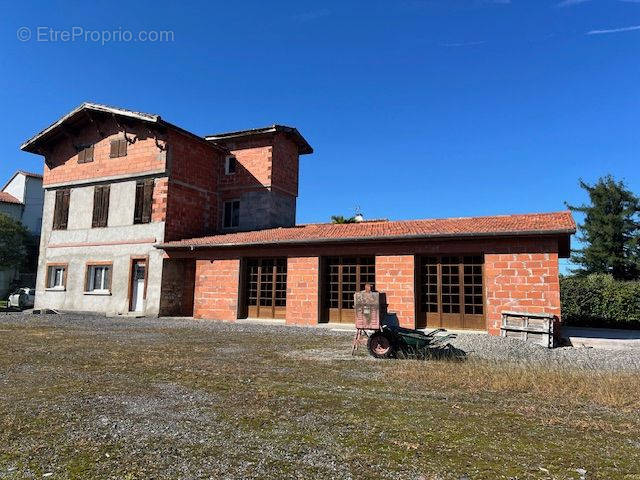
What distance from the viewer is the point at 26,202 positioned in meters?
36.9

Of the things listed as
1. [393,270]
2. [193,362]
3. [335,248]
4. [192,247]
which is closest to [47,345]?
[193,362]

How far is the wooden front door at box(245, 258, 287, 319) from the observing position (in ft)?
53.8

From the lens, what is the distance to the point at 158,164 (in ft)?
62.8

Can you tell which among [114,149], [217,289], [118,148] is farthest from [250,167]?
[217,289]

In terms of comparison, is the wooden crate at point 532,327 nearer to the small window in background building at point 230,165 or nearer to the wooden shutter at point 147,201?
the wooden shutter at point 147,201

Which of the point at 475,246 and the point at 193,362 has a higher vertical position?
the point at 475,246

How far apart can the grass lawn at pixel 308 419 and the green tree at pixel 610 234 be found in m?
27.3

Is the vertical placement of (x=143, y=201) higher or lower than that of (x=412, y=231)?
higher

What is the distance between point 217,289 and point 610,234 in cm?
2735

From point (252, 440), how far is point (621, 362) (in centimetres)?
805

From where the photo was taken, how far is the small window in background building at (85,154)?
21234 millimetres

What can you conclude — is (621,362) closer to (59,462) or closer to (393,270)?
(393,270)

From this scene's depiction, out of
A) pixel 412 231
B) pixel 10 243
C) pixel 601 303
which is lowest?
pixel 601 303

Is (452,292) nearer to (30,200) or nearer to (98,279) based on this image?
(98,279)
